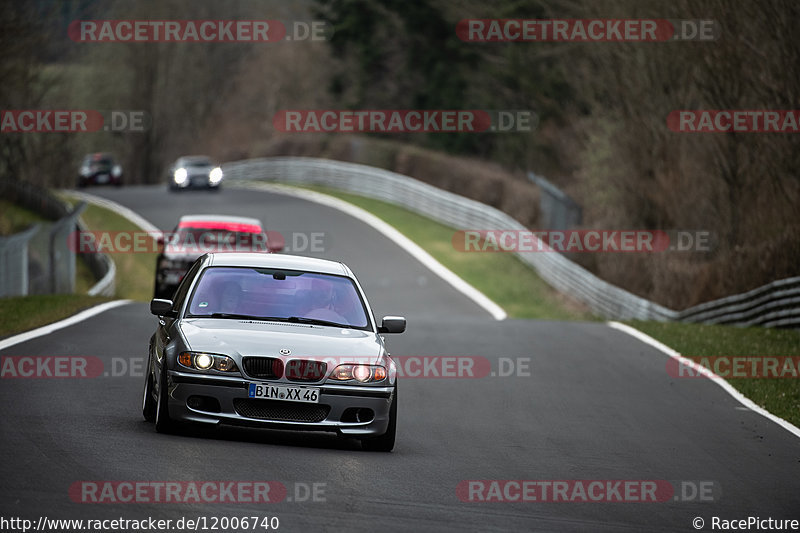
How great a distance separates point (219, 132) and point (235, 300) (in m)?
89.0

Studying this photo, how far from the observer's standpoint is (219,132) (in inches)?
3883

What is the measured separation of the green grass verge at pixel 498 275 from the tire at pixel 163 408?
72.7 ft

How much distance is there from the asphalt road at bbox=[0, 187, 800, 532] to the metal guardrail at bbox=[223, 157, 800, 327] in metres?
6.37

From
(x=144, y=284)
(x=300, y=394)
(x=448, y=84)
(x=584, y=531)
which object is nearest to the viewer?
(x=584, y=531)

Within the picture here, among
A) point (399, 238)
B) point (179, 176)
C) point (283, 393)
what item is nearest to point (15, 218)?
point (179, 176)

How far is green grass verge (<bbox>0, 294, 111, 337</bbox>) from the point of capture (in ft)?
58.1

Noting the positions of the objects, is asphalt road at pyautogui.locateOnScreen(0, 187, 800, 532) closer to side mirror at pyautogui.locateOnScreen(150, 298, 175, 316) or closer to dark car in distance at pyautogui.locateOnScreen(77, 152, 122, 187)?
side mirror at pyautogui.locateOnScreen(150, 298, 175, 316)

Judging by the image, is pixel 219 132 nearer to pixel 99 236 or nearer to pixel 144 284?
pixel 99 236

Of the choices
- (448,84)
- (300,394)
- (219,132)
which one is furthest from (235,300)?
(219,132)

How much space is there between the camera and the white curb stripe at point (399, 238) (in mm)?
31808

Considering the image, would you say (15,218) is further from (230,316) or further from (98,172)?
(230,316)

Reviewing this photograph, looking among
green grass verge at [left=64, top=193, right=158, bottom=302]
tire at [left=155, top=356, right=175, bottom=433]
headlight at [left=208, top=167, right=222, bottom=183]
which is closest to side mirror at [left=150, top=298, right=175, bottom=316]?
tire at [left=155, top=356, right=175, bottom=433]

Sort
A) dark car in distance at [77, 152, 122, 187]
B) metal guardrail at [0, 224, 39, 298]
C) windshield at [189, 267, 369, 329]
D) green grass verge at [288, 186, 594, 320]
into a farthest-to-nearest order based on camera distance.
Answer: dark car in distance at [77, 152, 122, 187] → green grass verge at [288, 186, 594, 320] → metal guardrail at [0, 224, 39, 298] → windshield at [189, 267, 369, 329]

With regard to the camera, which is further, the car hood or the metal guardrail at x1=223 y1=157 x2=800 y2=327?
the metal guardrail at x1=223 y1=157 x2=800 y2=327
